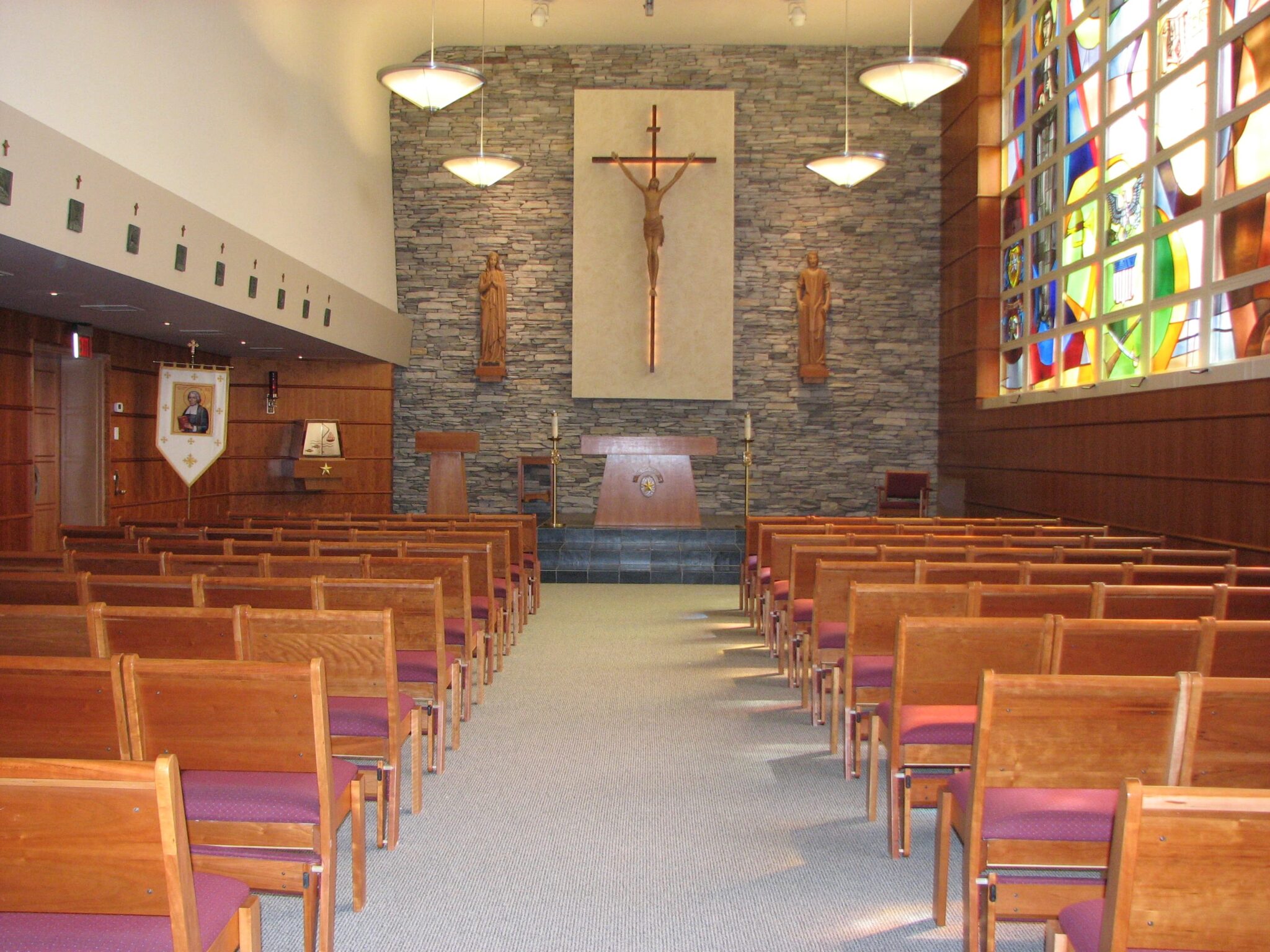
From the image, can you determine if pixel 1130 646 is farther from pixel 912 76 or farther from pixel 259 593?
pixel 912 76

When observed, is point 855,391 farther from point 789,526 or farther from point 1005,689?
point 1005,689

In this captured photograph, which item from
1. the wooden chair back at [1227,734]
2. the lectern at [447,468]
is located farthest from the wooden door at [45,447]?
the wooden chair back at [1227,734]

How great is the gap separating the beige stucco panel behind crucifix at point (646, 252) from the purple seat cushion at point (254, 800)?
1042 centimetres

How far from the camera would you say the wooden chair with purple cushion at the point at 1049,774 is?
2.04 metres

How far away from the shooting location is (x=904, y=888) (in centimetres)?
272

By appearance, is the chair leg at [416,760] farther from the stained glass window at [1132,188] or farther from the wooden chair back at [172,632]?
the stained glass window at [1132,188]

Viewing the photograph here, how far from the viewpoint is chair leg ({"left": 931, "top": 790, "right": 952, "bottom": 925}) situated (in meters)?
2.45

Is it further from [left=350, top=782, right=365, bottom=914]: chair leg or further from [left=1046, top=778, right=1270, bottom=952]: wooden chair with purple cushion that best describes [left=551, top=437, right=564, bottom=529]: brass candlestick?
[left=1046, top=778, right=1270, bottom=952]: wooden chair with purple cushion

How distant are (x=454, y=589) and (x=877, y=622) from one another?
5.94ft

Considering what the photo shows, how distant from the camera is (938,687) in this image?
286cm

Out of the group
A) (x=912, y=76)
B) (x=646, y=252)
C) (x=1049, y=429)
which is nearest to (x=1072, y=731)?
(x=912, y=76)

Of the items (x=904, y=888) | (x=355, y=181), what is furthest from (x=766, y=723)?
(x=355, y=181)

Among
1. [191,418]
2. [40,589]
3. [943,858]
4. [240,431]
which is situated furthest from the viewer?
[240,431]

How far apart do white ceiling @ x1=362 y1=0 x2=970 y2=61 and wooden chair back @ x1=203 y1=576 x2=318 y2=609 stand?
9.23m
